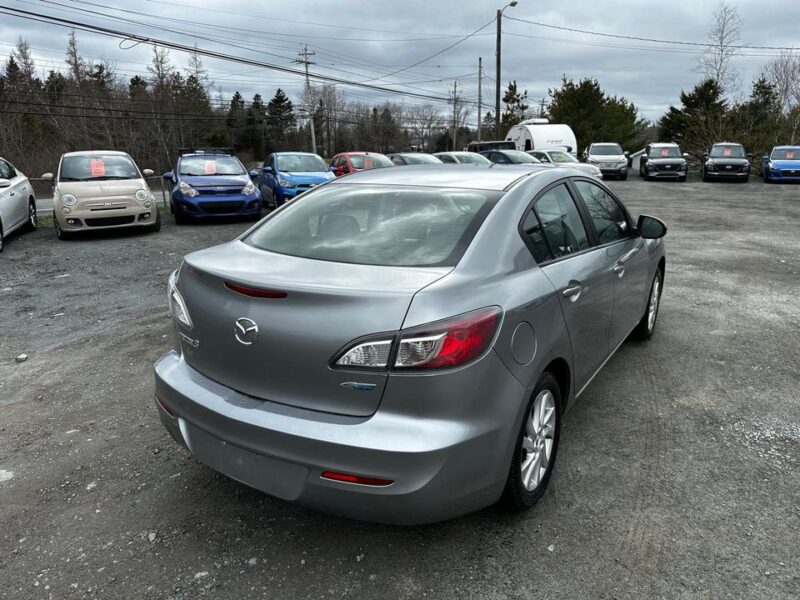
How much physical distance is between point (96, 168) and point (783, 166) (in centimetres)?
2551

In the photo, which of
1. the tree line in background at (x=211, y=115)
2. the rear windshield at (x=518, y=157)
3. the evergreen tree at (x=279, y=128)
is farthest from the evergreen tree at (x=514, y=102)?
the rear windshield at (x=518, y=157)

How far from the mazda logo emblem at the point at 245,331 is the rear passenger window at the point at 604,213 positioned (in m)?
2.27

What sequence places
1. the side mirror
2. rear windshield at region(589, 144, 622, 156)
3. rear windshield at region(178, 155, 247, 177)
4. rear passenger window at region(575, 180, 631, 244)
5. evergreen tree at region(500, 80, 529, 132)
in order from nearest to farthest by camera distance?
rear passenger window at region(575, 180, 631, 244) < the side mirror < rear windshield at region(178, 155, 247, 177) < rear windshield at region(589, 144, 622, 156) < evergreen tree at region(500, 80, 529, 132)

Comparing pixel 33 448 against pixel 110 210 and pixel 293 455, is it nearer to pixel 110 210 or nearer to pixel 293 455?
pixel 293 455

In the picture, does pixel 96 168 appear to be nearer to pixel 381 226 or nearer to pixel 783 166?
pixel 381 226

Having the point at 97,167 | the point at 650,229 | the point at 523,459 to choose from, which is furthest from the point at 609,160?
the point at 523,459

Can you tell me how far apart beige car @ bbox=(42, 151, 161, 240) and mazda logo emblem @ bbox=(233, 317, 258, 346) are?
9.93 m

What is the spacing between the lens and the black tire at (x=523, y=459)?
8.09ft

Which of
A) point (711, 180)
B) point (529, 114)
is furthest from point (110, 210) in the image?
point (529, 114)

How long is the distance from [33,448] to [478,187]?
2.96 metres

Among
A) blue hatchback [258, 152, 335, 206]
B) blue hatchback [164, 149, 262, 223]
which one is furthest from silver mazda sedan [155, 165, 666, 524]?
blue hatchback [258, 152, 335, 206]

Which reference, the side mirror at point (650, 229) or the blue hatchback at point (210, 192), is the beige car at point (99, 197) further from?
the side mirror at point (650, 229)

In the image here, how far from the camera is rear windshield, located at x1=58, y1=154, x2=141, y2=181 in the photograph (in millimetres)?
11367

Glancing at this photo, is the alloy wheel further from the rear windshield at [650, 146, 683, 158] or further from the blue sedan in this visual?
the rear windshield at [650, 146, 683, 158]
